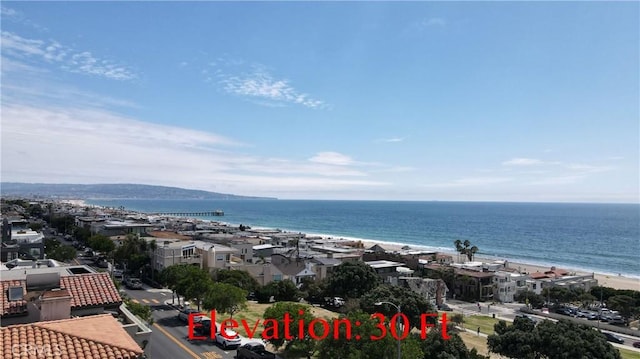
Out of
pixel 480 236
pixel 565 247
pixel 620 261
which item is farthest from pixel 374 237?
pixel 620 261

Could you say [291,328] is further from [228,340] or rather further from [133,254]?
[133,254]

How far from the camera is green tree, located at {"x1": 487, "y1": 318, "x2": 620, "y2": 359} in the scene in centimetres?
3134

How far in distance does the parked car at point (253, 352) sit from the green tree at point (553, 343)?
18.0 metres

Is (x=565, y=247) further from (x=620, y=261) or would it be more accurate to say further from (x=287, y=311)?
(x=287, y=311)

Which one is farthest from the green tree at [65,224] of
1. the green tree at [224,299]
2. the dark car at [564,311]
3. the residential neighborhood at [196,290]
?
the dark car at [564,311]

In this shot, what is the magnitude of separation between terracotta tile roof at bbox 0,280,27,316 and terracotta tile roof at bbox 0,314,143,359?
3.74 meters

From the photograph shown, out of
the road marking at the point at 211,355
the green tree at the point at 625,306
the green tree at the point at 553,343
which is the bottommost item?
the green tree at the point at 625,306

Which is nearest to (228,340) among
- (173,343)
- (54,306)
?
(173,343)

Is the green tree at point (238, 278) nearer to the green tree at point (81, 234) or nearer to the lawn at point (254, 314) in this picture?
the lawn at point (254, 314)

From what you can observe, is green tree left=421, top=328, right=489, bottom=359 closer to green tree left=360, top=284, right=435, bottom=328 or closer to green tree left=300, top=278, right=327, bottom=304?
green tree left=360, top=284, right=435, bottom=328

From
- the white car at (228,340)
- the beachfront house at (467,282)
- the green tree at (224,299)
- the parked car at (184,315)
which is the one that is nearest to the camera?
the white car at (228,340)

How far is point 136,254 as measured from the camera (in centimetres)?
7012

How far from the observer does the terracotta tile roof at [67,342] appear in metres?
11.0

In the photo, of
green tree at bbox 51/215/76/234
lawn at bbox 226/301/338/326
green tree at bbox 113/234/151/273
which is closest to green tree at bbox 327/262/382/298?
lawn at bbox 226/301/338/326
